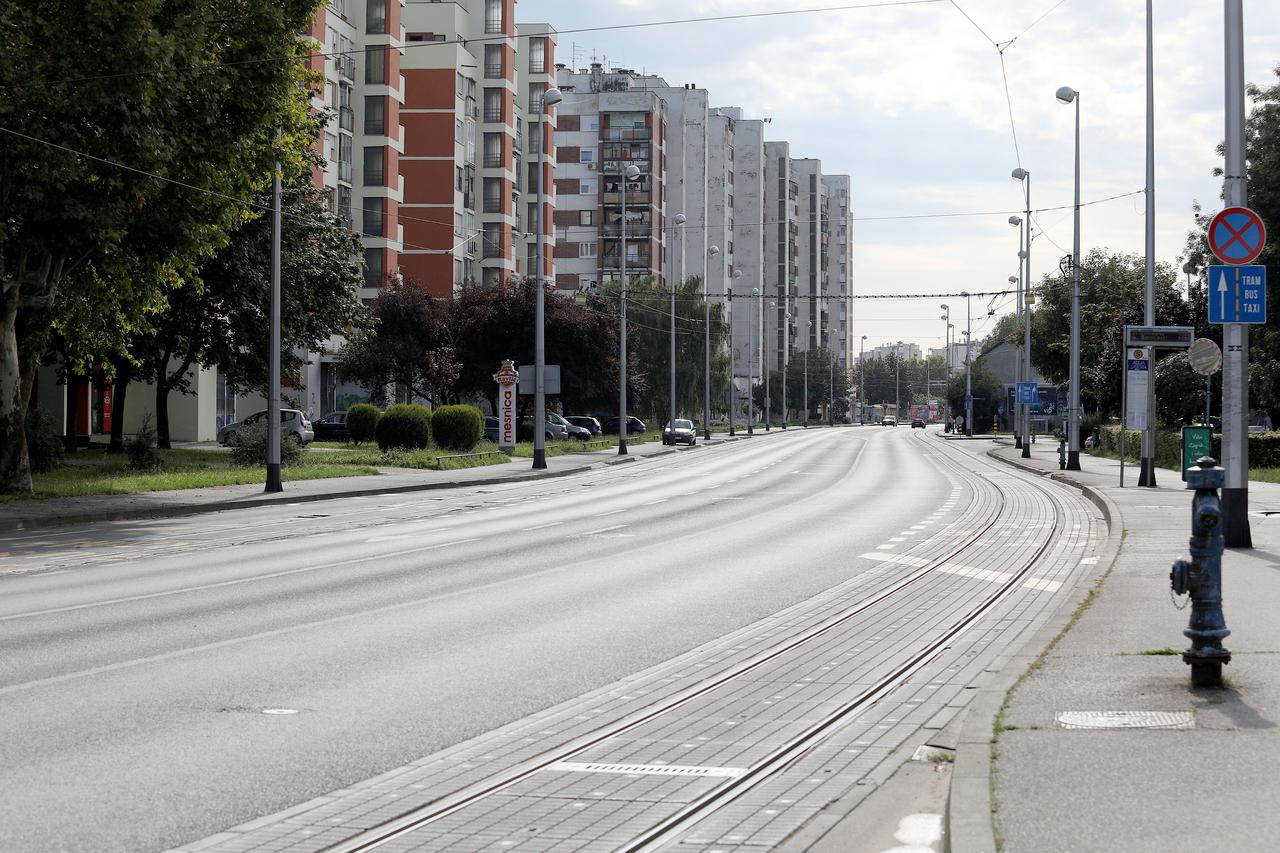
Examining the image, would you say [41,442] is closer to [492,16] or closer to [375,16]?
[375,16]

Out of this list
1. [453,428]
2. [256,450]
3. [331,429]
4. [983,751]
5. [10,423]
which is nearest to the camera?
[983,751]

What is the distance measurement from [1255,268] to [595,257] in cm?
11550

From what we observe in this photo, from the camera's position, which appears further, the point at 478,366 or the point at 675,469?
the point at 478,366

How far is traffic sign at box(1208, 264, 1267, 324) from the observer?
14875 millimetres

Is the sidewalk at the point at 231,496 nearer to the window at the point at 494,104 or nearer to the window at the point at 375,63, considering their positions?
the window at the point at 375,63

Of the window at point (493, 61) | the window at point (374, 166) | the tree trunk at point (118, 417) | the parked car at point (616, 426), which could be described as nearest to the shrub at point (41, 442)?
the tree trunk at point (118, 417)

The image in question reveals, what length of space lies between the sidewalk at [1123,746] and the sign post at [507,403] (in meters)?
36.1

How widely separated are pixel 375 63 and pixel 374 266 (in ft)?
37.5

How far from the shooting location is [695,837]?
214 inches

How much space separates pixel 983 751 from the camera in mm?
6402

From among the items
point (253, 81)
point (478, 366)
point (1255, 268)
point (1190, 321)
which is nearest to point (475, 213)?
point (478, 366)

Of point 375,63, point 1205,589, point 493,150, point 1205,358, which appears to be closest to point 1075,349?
point 1205,358

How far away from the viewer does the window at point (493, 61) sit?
92.4m

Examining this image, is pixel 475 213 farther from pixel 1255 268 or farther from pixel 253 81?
pixel 1255 268
